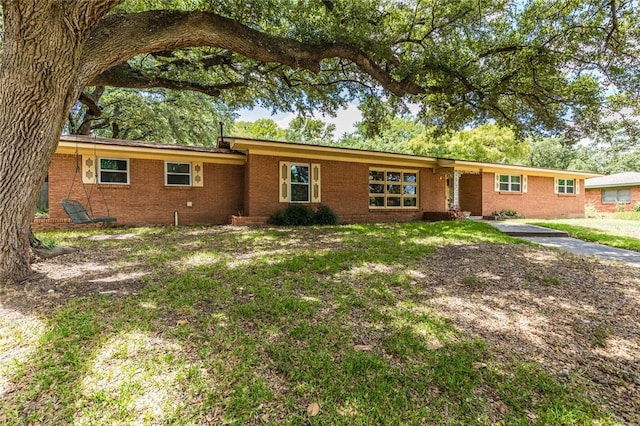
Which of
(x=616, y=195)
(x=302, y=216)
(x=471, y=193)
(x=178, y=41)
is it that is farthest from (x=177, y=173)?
(x=616, y=195)

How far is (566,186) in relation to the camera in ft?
61.4

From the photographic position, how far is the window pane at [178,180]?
11383mm

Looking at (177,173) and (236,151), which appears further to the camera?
(236,151)

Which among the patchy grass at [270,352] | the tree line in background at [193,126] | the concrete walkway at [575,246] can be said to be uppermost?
the tree line in background at [193,126]

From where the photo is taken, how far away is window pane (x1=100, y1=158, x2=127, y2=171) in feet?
34.1

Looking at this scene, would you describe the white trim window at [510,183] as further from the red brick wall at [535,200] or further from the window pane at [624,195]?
the window pane at [624,195]

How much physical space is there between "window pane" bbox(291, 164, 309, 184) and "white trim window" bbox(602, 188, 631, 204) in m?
25.4

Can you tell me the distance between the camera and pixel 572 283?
14.4 ft

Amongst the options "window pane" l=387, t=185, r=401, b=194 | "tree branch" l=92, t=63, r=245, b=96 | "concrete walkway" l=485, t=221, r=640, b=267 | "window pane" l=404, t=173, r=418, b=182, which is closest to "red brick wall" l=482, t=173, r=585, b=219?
"window pane" l=404, t=173, r=418, b=182

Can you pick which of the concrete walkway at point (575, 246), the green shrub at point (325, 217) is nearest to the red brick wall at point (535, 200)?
the concrete walkway at point (575, 246)

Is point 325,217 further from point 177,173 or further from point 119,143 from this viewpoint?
point 119,143

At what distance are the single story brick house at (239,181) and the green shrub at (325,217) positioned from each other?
70 cm

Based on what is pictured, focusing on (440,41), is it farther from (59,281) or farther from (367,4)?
(59,281)

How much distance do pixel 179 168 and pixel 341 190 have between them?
6383 millimetres
